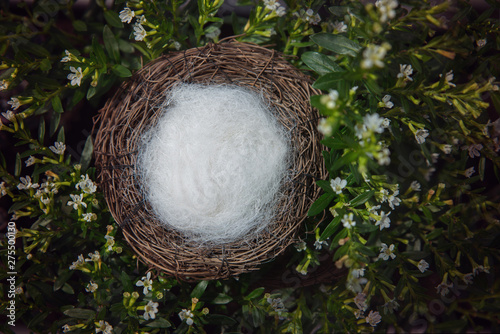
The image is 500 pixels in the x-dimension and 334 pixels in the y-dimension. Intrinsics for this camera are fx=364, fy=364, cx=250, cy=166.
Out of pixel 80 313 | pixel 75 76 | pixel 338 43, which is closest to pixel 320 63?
pixel 338 43

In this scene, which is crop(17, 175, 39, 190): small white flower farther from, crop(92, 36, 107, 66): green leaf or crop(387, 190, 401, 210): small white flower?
crop(387, 190, 401, 210): small white flower

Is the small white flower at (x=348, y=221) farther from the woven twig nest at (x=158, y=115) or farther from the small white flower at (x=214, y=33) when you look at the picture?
the small white flower at (x=214, y=33)

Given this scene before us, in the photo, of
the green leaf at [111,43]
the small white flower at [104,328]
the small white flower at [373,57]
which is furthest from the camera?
the green leaf at [111,43]

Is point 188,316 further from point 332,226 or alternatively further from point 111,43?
point 111,43

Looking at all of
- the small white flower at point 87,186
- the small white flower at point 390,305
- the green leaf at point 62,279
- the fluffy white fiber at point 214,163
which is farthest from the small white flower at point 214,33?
the small white flower at point 390,305

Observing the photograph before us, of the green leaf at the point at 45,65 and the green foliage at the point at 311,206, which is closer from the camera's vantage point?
the green foliage at the point at 311,206

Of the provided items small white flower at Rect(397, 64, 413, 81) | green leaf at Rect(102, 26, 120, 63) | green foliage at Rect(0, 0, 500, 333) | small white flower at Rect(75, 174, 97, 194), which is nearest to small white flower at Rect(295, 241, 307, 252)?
green foliage at Rect(0, 0, 500, 333)
